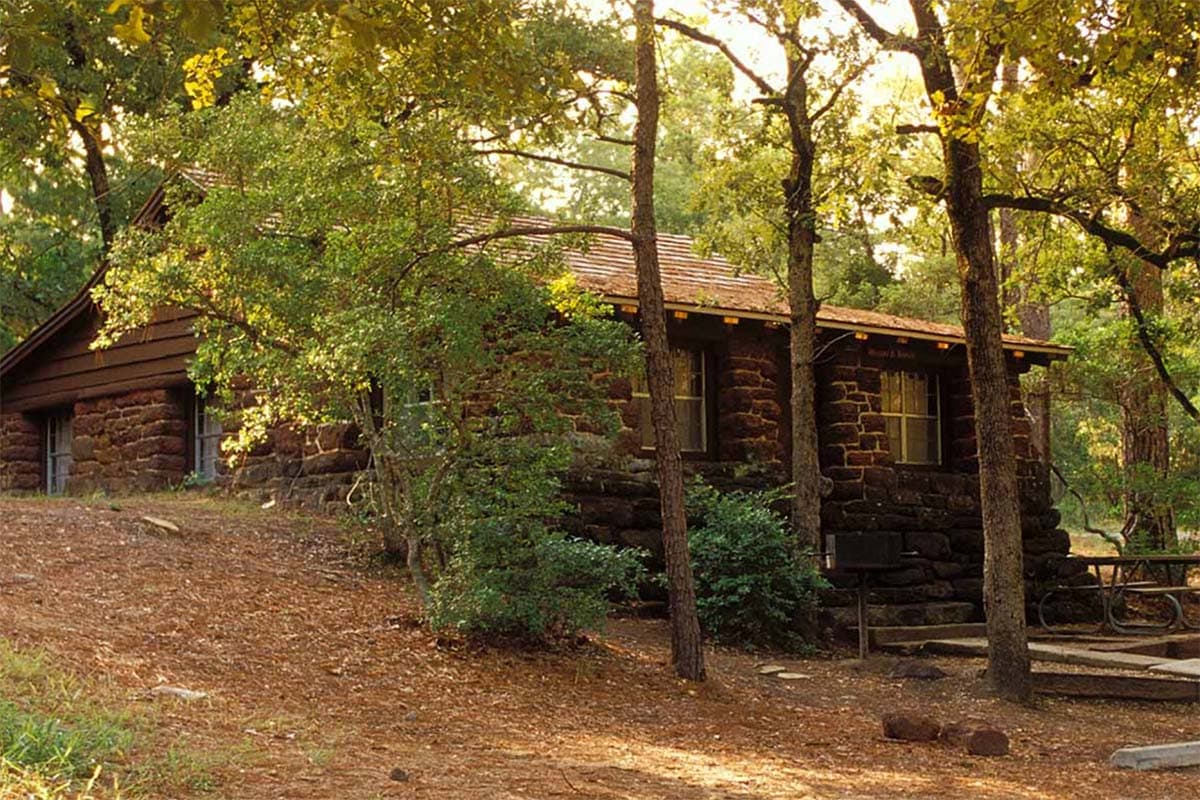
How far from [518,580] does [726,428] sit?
20.8 ft

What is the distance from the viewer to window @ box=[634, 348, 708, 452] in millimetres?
16469

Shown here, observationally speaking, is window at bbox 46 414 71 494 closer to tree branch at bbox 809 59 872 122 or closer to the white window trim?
the white window trim

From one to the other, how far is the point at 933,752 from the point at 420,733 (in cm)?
318

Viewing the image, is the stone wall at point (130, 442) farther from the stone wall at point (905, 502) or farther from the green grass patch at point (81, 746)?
the green grass patch at point (81, 746)

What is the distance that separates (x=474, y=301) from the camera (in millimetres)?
A: 10641

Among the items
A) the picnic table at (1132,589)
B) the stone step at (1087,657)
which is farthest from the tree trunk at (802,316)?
the picnic table at (1132,589)

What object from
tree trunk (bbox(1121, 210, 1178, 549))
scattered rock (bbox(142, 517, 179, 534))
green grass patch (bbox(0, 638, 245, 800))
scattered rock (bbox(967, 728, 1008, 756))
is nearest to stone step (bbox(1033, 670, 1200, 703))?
scattered rock (bbox(967, 728, 1008, 756))

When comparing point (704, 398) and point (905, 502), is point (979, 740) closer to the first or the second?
point (704, 398)

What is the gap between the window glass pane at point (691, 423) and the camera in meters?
16.5

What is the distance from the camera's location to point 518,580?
35.0ft

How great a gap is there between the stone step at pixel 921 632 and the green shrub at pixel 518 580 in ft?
14.9

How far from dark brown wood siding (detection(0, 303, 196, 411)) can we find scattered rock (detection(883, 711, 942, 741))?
11.2 metres

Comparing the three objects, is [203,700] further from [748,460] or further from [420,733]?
[748,460]

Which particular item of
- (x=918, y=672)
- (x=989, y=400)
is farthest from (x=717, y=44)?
(x=918, y=672)
